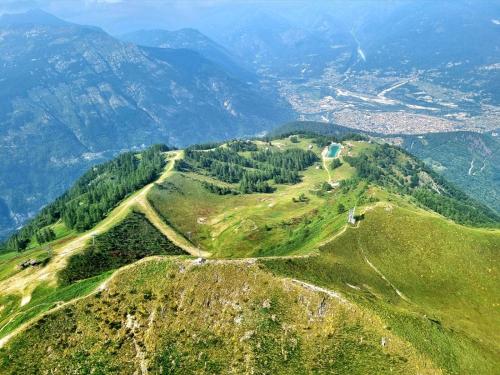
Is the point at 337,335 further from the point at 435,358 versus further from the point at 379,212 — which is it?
the point at 379,212

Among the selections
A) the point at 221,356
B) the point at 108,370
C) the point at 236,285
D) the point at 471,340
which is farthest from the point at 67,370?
the point at 471,340

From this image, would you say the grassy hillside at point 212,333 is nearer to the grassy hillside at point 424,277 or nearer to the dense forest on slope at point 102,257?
the grassy hillside at point 424,277

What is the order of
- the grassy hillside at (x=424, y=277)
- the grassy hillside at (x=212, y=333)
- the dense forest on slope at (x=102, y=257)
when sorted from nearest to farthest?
the grassy hillside at (x=212, y=333)
the grassy hillside at (x=424, y=277)
the dense forest on slope at (x=102, y=257)

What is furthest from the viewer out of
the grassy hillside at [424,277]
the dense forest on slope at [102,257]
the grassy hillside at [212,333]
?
the dense forest on slope at [102,257]

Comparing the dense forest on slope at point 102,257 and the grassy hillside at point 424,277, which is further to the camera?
the dense forest on slope at point 102,257

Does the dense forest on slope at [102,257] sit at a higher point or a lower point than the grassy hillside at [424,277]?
lower

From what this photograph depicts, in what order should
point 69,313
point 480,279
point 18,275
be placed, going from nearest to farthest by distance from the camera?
point 69,313 < point 480,279 < point 18,275

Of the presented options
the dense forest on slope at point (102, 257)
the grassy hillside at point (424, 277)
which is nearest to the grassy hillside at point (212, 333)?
the grassy hillside at point (424, 277)

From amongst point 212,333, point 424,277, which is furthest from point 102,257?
point 424,277
